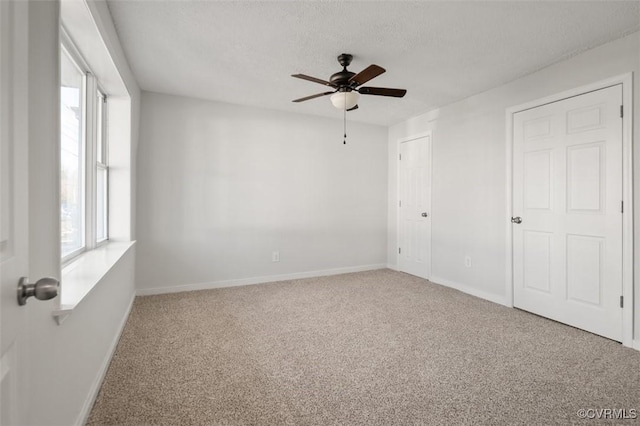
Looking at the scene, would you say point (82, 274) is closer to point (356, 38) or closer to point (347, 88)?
point (347, 88)

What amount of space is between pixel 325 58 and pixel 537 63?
197 centimetres

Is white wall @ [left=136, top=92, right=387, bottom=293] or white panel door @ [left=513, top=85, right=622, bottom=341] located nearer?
white panel door @ [left=513, top=85, right=622, bottom=341]

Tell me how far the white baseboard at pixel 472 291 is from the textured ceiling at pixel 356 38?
2.33 meters

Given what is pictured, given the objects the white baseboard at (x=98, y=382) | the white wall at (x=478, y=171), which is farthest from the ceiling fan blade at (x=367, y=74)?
the white baseboard at (x=98, y=382)

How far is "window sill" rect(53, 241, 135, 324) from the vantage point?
4.05ft

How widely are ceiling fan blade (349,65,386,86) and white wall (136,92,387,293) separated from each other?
198 centimetres

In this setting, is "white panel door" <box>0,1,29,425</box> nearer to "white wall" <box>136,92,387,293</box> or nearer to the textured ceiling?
the textured ceiling

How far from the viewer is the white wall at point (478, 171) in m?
2.87

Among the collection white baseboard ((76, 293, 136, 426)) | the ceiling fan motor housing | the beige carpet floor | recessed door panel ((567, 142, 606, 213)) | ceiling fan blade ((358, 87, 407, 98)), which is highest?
the ceiling fan motor housing

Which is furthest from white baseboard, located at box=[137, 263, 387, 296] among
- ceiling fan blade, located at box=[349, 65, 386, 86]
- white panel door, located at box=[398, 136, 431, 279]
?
ceiling fan blade, located at box=[349, 65, 386, 86]

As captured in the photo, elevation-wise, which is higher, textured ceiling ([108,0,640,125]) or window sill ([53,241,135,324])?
textured ceiling ([108,0,640,125])

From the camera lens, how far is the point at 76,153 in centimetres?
198

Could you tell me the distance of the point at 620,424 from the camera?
5.11 feet

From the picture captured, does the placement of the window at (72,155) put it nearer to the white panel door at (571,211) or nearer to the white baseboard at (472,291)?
the white panel door at (571,211)
